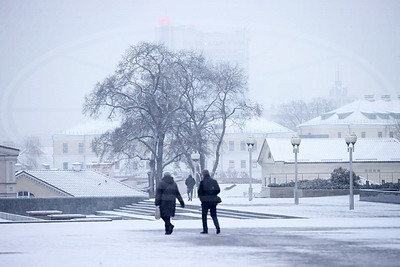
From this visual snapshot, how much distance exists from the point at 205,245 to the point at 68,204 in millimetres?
34615

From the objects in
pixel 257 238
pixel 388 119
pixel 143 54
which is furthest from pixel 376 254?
pixel 388 119

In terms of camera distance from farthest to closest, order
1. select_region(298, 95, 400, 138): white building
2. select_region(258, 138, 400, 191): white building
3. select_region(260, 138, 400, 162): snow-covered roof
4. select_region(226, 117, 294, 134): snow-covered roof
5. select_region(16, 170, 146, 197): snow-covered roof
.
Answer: select_region(226, 117, 294, 134): snow-covered roof < select_region(298, 95, 400, 138): white building < select_region(260, 138, 400, 162): snow-covered roof < select_region(258, 138, 400, 191): white building < select_region(16, 170, 146, 197): snow-covered roof

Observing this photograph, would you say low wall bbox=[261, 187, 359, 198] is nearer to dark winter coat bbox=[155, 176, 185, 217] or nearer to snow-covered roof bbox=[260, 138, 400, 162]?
snow-covered roof bbox=[260, 138, 400, 162]

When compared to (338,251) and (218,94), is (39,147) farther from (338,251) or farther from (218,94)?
(338,251)

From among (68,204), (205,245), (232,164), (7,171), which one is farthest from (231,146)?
(205,245)

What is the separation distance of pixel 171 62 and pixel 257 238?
170 feet

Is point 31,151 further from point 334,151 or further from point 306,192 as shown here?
point 306,192

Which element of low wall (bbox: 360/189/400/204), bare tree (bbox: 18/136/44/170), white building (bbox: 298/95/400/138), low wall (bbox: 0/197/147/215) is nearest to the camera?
low wall (bbox: 360/189/400/204)

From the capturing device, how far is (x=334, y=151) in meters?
83.7

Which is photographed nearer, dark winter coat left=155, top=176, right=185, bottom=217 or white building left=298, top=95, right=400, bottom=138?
dark winter coat left=155, top=176, right=185, bottom=217

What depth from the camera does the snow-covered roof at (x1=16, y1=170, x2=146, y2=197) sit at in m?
80.5

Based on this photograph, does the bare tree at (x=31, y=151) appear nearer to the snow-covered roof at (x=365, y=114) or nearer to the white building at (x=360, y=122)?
the white building at (x=360, y=122)

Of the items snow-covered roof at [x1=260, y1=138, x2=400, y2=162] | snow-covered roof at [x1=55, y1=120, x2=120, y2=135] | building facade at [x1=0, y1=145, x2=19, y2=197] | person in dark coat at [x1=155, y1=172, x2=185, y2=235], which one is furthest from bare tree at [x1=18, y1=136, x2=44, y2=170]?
person in dark coat at [x1=155, y1=172, x2=185, y2=235]

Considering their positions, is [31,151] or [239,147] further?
[31,151]
